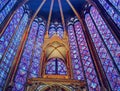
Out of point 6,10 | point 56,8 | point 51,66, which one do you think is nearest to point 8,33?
point 6,10

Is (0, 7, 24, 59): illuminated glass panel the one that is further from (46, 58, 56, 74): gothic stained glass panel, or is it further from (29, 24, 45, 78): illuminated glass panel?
(46, 58, 56, 74): gothic stained glass panel

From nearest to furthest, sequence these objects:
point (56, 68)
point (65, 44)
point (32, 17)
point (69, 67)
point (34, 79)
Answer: point (34, 79), point (69, 67), point (65, 44), point (56, 68), point (32, 17)

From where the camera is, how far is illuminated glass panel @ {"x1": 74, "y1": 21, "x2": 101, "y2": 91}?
7.35 meters

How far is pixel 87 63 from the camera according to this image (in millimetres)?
8492

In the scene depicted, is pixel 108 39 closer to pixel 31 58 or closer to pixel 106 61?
pixel 106 61

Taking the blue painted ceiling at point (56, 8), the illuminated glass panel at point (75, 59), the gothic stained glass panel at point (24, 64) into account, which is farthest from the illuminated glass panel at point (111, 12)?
the gothic stained glass panel at point (24, 64)

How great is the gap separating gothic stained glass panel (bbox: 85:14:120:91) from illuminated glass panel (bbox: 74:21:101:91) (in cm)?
52

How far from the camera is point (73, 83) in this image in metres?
5.29

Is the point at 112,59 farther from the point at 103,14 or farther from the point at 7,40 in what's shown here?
the point at 7,40

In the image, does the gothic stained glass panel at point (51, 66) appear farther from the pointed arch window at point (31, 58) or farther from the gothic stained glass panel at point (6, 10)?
the gothic stained glass panel at point (6, 10)

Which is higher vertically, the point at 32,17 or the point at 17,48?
the point at 32,17

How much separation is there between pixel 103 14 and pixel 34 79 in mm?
5128

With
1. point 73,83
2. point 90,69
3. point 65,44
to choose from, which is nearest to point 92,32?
point 90,69

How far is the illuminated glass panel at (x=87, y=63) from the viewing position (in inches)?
289
